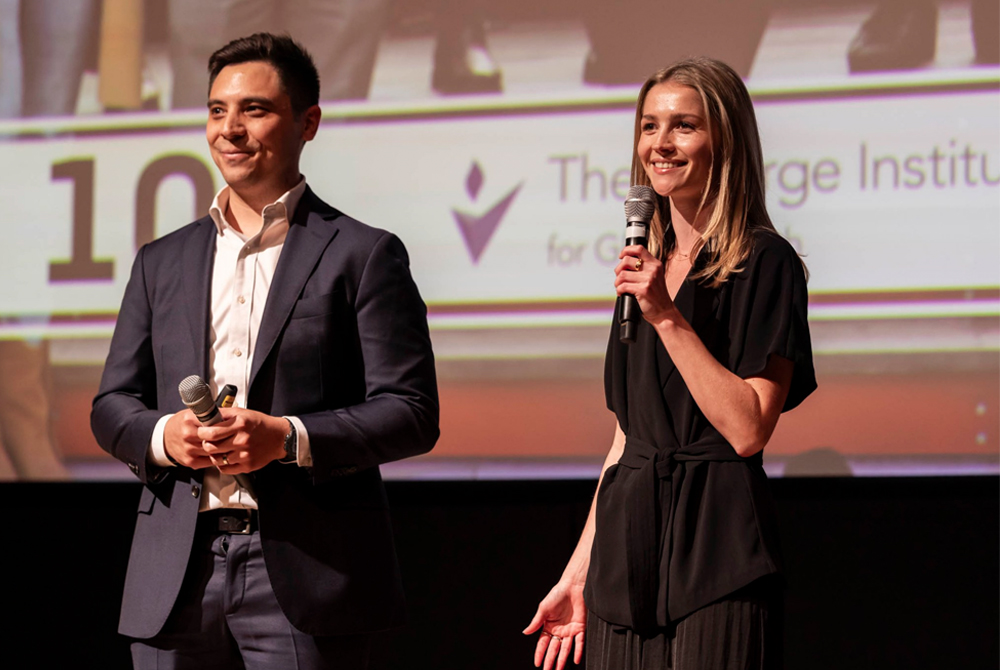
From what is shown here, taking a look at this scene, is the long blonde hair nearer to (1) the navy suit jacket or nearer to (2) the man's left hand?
(1) the navy suit jacket

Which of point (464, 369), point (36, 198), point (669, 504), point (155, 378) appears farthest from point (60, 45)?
point (669, 504)

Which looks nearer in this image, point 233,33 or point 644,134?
point 644,134

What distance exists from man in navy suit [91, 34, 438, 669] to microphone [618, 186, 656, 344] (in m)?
0.44

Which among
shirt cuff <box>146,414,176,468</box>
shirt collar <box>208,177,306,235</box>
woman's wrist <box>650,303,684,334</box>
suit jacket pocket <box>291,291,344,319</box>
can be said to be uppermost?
shirt collar <box>208,177,306,235</box>

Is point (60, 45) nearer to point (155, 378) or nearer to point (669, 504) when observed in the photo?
point (155, 378)

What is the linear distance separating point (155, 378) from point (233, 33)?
190cm

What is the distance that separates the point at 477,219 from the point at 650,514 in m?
1.88

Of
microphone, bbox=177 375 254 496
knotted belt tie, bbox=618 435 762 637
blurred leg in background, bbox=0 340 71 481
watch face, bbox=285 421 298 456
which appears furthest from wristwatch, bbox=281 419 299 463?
blurred leg in background, bbox=0 340 71 481

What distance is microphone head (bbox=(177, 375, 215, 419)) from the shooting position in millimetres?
1532

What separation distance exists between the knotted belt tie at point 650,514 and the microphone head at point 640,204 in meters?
0.38

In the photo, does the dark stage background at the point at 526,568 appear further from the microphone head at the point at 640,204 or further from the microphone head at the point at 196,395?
the microphone head at the point at 196,395

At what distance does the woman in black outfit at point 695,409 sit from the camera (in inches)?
57.9

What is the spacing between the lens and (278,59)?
1.91 metres

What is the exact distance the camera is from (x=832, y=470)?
308 cm
